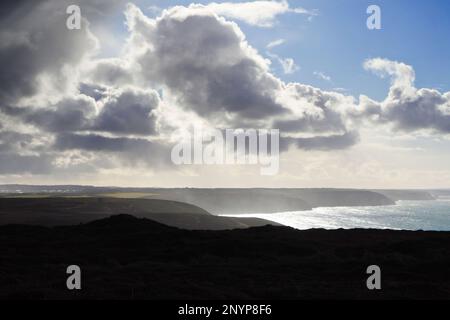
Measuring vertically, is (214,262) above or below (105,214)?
above

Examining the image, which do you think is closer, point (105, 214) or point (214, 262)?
point (214, 262)

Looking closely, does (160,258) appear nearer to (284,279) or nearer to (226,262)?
(226,262)

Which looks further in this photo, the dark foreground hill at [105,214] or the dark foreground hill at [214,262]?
the dark foreground hill at [105,214]

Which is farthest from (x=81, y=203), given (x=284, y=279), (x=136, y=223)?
(x=284, y=279)

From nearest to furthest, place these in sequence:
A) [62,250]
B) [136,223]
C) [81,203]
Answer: [62,250] → [136,223] → [81,203]
